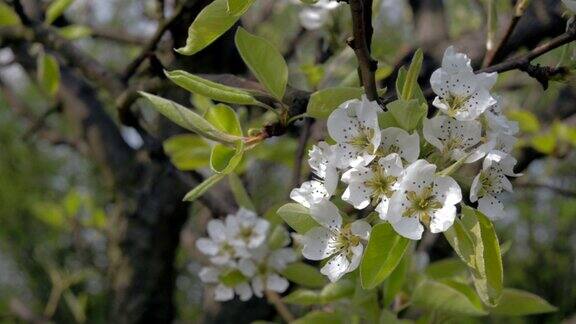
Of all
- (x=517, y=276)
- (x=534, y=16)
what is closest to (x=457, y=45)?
(x=534, y=16)

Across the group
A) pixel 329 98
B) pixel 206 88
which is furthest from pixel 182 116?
pixel 329 98

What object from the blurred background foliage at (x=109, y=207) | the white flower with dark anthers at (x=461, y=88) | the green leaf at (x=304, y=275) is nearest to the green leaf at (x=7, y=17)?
the blurred background foliage at (x=109, y=207)

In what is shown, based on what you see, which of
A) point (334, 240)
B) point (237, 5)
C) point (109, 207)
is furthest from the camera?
point (109, 207)

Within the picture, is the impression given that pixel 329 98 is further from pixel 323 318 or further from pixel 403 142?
pixel 323 318

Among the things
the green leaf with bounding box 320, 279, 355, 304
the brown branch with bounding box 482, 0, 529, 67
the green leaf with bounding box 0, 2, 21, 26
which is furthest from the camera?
the green leaf with bounding box 0, 2, 21, 26

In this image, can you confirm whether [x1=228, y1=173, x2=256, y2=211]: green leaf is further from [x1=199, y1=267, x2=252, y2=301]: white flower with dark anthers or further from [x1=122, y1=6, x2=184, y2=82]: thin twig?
[x1=122, y1=6, x2=184, y2=82]: thin twig

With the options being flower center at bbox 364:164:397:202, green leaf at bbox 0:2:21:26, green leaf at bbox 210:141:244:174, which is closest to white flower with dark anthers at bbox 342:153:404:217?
flower center at bbox 364:164:397:202
